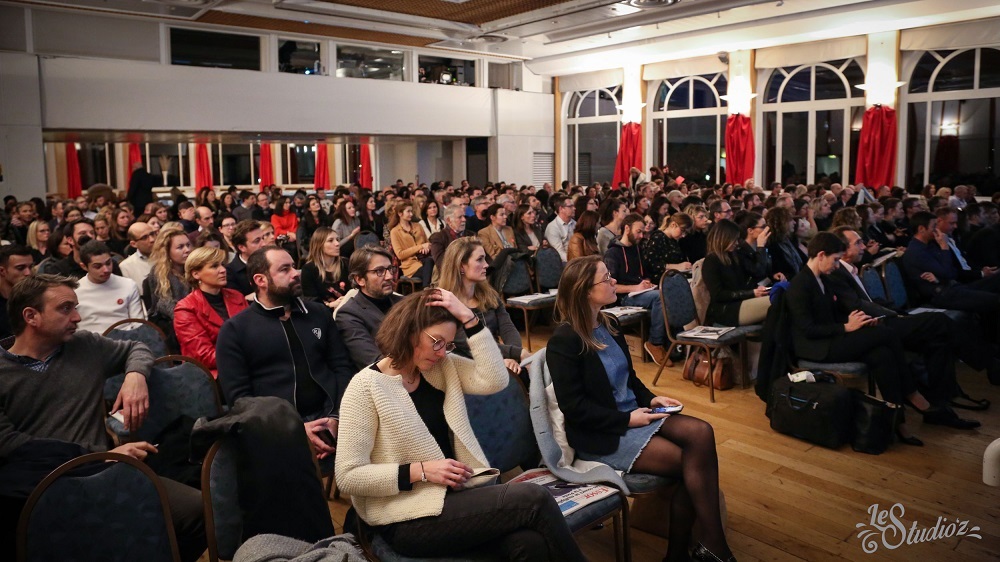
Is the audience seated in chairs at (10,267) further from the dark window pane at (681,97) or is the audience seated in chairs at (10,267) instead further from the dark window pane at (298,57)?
the dark window pane at (681,97)

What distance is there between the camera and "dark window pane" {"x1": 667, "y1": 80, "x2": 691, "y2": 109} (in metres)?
16.5

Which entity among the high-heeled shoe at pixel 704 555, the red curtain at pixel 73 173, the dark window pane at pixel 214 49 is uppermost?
the dark window pane at pixel 214 49

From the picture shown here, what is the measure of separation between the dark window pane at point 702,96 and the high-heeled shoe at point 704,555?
14423 mm

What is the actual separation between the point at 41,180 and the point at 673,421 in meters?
12.1

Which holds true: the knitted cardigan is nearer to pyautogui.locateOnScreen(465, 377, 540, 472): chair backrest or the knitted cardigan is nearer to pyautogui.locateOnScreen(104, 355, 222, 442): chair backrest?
pyautogui.locateOnScreen(465, 377, 540, 472): chair backrest

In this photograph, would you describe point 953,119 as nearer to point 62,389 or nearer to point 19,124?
point 62,389

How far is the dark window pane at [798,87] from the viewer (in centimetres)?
1455

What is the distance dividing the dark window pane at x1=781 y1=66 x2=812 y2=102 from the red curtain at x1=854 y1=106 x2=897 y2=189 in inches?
56.9


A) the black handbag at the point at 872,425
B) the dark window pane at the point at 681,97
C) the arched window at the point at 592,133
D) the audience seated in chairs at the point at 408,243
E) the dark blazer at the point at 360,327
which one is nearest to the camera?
the dark blazer at the point at 360,327

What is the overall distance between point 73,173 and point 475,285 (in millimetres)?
15715

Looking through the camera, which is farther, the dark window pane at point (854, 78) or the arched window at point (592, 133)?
the arched window at point (592, 133)

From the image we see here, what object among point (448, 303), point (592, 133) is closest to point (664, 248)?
point (448, 303)

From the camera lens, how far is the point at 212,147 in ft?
62.6

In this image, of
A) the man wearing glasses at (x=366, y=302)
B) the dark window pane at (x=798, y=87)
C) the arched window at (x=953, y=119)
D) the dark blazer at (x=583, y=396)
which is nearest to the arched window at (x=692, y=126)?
the dark window pane at (x=798, y=87)
